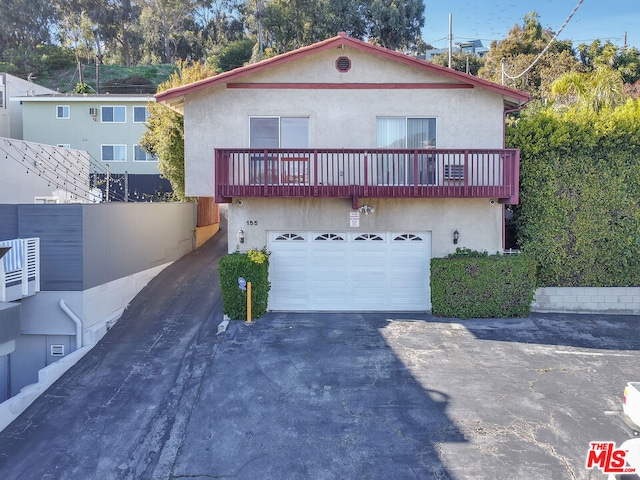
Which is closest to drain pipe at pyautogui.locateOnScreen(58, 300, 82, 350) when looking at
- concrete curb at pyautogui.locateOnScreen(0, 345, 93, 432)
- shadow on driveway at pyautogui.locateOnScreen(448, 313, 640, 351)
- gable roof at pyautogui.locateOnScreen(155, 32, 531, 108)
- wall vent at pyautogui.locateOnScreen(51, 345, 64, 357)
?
concrete curb at pyautogui.locateOnScreen(0, 345, 93, 432)

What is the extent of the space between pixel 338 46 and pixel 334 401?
8443 millimetres

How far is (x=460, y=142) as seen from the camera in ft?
39.4

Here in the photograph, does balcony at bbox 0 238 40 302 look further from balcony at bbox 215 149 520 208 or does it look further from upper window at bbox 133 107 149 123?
upper window at bbox 133 107 149 123

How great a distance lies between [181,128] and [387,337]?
989cm

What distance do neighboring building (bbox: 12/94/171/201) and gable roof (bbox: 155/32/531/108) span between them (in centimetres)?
1638

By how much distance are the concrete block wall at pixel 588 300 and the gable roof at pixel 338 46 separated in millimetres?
4798

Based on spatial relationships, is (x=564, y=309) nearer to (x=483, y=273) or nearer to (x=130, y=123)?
(x=483, y=273)

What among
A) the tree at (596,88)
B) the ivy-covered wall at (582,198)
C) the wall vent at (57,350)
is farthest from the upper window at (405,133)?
the wall vent at (57,350)

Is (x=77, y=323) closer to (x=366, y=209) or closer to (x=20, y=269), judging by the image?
(x=20, y=269)

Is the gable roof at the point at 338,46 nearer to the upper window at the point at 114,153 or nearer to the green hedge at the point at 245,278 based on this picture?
the green hedge at the point at 245,278

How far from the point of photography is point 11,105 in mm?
27781

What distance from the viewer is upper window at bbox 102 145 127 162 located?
26.9 m

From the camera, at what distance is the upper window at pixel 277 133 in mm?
12133

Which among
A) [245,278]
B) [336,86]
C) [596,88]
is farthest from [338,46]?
[596,88]
